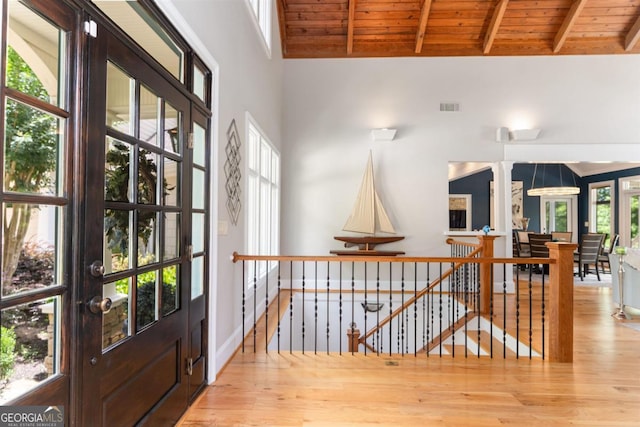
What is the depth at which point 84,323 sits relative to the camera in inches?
51.9

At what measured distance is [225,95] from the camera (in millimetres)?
2869

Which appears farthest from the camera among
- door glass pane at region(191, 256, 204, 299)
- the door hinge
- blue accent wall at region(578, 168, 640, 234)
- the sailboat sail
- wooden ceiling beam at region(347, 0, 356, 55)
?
blue accent wall at region(578, 168, 640, 234)

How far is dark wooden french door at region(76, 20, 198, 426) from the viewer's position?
1.37 metres

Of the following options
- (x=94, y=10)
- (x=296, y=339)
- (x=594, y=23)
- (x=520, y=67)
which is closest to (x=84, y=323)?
(x=94, y=10)

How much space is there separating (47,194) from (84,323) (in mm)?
501

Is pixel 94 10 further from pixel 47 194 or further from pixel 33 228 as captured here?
pixel 33 228

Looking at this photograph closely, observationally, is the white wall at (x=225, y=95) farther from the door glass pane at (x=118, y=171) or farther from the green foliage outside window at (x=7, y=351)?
the green foliage outside window at (x=7, y=351)

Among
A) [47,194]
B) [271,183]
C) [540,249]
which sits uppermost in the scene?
[271,183]

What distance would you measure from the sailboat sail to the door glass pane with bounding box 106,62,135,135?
4.29 metres

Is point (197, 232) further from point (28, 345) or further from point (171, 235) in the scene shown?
point (28, 345)

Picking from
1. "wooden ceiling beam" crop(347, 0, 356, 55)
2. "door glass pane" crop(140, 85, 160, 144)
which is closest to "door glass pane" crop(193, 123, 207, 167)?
"door glass pane" crop(140, 85, 160, 144)

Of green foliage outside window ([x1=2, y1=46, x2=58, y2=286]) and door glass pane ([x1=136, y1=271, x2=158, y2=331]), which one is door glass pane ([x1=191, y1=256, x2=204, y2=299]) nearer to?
door glass pane ([x1=136, y1=271, x2=158, y2=331])

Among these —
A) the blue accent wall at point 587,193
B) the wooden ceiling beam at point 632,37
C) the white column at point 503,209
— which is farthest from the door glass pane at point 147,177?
the blue accent wall at point 587,193

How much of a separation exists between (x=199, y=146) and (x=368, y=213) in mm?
3554
